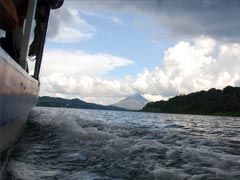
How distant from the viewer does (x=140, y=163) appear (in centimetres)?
792

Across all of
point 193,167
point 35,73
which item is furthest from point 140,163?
point 35,73

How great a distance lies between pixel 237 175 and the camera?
6.87 metres

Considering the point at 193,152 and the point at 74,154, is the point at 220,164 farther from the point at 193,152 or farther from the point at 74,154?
the point at 74,154

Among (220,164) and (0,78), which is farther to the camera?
(220,164)

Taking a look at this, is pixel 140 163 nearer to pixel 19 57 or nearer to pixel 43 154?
pixel 43 154

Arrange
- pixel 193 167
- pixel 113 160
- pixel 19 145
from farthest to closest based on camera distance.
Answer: pixel 19 145 < pixel 113 160 < pixel 193 167

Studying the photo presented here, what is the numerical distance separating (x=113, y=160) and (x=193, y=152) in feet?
7.90

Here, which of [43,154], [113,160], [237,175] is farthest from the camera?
[43,154]

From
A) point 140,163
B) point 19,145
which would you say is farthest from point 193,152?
point 19,145

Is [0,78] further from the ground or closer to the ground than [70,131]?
further from the ground

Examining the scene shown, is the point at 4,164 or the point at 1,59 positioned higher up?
the point at 1,59

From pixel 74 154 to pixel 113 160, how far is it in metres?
1.18

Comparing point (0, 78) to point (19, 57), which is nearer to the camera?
point (0, 78)

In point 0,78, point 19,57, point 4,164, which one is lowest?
point 4,164
